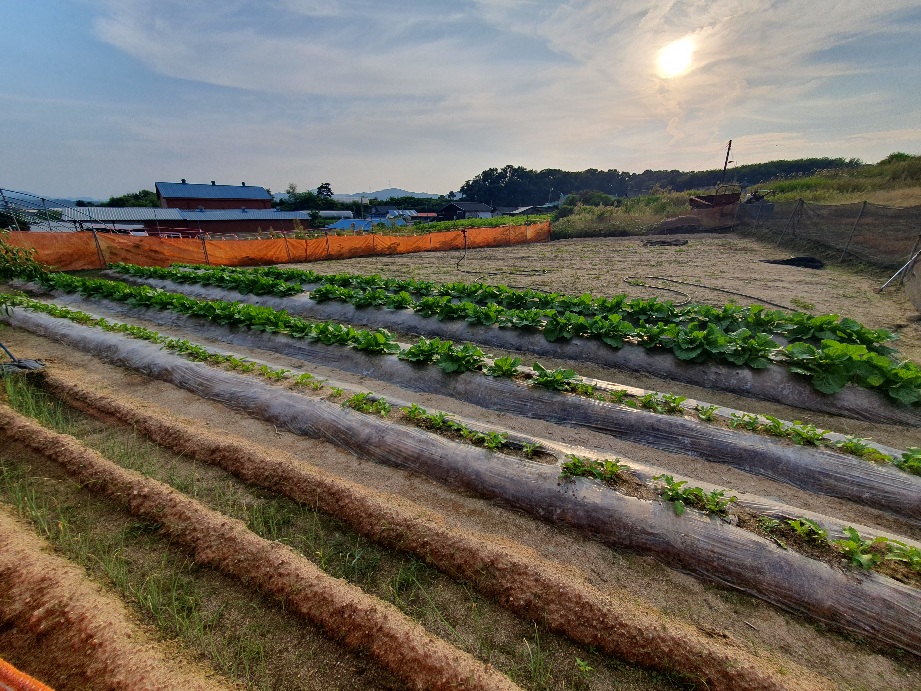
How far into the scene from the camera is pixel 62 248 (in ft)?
52.5

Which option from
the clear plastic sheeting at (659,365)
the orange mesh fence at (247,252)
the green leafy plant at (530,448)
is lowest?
the clear plastic sheeting at (659,365)

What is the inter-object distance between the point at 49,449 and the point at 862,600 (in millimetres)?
7300

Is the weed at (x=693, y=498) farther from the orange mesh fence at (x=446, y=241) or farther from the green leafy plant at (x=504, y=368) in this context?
the orange mesh fence at (x=446, y=241)

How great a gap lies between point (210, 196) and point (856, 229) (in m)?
65.9

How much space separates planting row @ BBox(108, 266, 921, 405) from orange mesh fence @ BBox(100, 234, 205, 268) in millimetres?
13592

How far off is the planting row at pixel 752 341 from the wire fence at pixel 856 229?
312 inches

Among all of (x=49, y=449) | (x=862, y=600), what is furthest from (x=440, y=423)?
(x=49, y=449)

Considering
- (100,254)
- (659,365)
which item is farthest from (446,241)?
(659,365)

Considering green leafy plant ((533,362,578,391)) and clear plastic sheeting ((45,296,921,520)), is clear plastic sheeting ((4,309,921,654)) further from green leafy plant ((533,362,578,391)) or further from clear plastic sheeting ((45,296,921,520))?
green leafy plant ((533,362,578,391))

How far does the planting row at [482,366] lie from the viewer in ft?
13.5

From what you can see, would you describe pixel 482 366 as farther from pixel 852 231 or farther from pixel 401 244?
pixel 401 244

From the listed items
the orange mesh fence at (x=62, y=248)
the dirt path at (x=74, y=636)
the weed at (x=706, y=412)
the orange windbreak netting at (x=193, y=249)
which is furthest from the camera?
the orange windbreak netting at (x=193, y=249)

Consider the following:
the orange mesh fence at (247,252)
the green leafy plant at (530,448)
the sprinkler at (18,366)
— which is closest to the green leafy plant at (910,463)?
the green leafy plant at (530,448)

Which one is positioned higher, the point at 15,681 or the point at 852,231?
the point at 15,681
